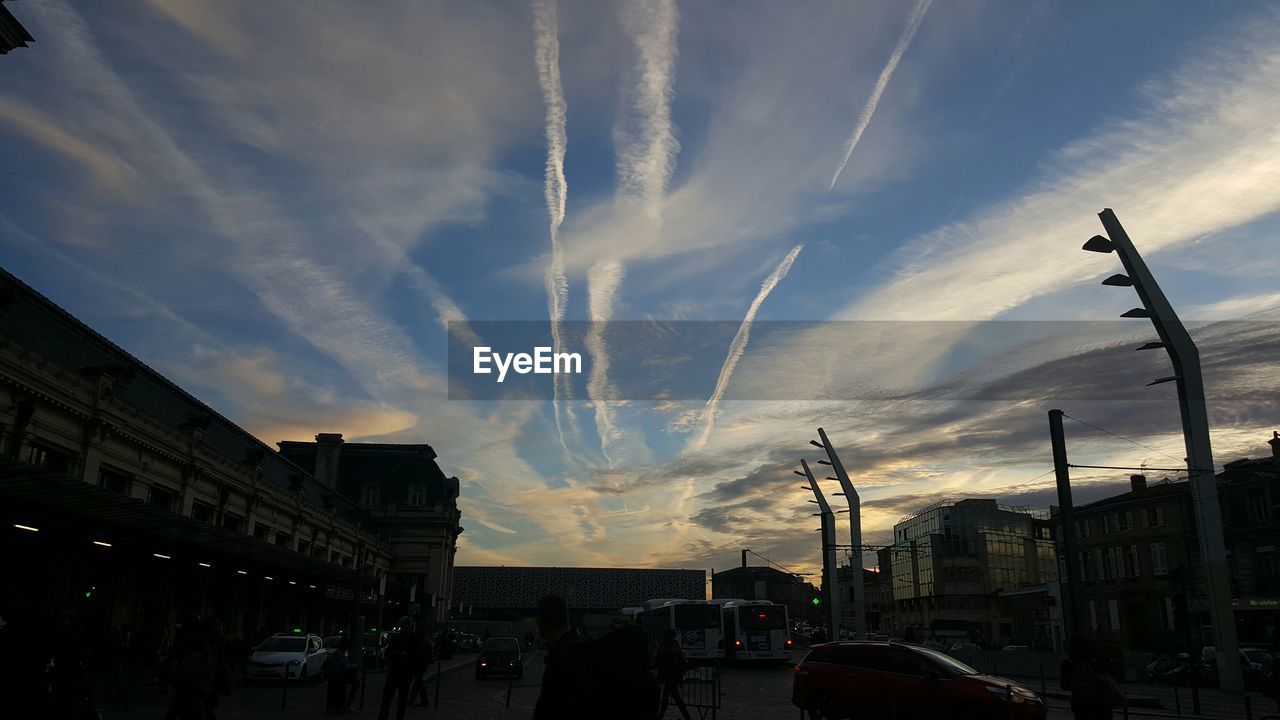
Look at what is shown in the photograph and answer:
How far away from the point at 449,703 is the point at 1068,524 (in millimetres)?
19235

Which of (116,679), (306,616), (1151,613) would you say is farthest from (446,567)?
(116,679)

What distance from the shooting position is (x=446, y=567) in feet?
299

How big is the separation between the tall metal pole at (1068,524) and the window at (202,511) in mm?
33912

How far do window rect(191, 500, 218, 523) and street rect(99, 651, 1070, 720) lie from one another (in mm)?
11145

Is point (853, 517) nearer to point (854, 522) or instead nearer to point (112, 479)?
point (854, 522)

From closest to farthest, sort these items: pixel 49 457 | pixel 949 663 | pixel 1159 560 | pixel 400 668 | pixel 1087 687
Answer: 1. pixel 1087 687
2. pixel 400 668
3. pixel 949 663
4. pixel 49 457
5. pixel 1159 560

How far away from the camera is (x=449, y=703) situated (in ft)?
86.0

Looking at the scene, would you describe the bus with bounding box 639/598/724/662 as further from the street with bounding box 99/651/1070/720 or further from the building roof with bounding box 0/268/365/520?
the building roof with bounding box 0/268/365/520

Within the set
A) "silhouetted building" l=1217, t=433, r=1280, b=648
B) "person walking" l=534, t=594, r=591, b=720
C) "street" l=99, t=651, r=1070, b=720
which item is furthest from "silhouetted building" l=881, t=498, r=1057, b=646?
"person walking" l=534, t=594, r=591, b=720

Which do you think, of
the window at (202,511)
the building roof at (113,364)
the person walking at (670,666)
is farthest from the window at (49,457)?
the person walking at (670,666)

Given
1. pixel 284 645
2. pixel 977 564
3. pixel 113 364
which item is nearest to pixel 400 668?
pixel 284 645

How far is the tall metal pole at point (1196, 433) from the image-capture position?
2736 centimetres

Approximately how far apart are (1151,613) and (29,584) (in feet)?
251

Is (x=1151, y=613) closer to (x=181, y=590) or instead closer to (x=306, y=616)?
(x=306, y=616)
